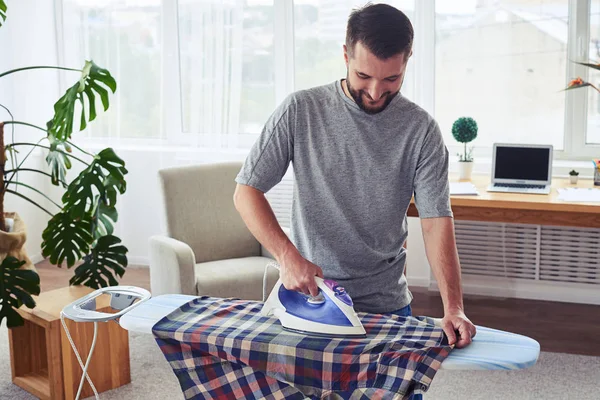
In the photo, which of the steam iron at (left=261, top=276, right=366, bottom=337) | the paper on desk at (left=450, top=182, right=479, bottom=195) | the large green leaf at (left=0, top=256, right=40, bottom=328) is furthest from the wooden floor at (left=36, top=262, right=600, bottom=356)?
the steam iron at (left=261, top=276, right=366, bottom=337)

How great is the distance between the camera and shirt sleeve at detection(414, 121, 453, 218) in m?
1.78

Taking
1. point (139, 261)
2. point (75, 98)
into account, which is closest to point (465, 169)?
point (75, 98)

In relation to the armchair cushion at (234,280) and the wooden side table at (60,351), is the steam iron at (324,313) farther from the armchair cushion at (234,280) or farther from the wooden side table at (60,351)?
the armchair cushion at (234,280)

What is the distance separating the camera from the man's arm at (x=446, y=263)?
1733mm

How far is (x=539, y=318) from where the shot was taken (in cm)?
381

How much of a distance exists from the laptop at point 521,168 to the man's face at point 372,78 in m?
2.01

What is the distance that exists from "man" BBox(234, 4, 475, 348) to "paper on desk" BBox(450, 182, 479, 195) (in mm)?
1773

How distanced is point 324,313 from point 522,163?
7.65 feet

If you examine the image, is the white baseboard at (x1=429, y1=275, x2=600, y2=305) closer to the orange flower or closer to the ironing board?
the orange flower

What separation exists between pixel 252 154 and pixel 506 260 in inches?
102

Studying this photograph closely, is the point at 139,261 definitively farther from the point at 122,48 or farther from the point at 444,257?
the point at 444,257

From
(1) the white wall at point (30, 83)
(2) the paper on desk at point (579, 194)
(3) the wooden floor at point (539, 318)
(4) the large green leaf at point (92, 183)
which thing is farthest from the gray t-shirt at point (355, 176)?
(1) the white wall at point (30, 83)

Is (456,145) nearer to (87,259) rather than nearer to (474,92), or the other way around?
(474,92)

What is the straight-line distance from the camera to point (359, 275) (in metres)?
1.81
